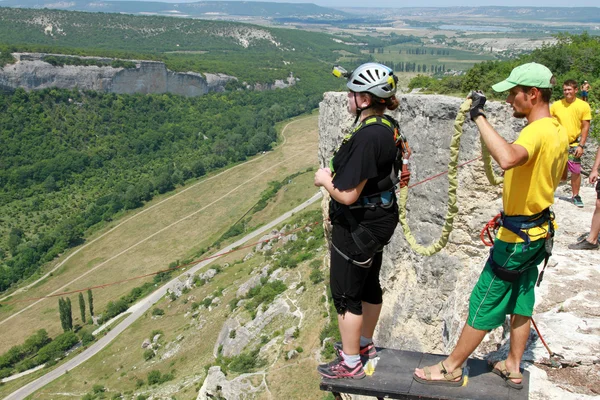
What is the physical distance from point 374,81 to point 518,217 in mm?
1895

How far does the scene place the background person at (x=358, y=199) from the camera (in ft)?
15.7

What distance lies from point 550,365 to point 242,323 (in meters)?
25.0

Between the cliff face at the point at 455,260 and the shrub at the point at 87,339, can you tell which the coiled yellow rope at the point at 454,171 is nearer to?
the cliff face at the point at 455,260

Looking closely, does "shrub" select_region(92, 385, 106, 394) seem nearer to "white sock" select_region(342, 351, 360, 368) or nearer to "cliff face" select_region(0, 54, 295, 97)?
"white sock" select_region(342, 351, 360, 368)

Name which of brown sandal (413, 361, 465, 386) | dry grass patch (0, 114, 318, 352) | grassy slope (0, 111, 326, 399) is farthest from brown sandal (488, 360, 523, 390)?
dry grass patch (0, 114, 318, 352)

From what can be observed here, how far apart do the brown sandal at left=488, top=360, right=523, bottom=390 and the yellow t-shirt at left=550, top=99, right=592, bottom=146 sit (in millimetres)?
6287

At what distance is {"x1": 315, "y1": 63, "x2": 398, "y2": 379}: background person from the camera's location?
188 inches

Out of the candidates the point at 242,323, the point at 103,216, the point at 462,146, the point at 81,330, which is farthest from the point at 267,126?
the point at 462,146

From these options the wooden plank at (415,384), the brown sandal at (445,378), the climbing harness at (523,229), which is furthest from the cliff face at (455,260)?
the climbing harness at (523,229)

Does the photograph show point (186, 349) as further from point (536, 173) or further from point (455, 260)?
point (536, 173)

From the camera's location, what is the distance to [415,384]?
17.5 ft

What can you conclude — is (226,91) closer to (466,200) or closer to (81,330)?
(81,330)

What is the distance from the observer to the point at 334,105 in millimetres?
19047

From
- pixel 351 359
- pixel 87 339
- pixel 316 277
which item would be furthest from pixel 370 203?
pixel 87 339
